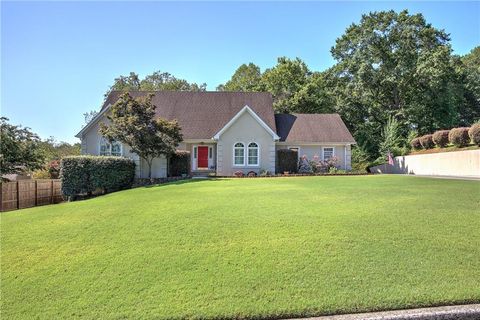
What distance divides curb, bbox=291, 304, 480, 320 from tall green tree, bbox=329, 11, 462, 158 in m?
A: 35.1

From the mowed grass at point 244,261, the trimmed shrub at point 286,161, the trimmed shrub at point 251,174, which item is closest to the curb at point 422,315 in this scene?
the mowed grass at point 244,261

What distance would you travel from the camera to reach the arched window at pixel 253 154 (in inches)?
1085

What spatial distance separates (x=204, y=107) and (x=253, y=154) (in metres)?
6.47

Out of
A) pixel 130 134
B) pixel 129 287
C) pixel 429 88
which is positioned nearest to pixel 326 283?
pixel 129 287

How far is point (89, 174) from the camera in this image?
19.6 m

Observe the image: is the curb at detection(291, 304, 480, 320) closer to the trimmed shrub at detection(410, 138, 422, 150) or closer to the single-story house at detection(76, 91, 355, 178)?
the single-story house at detection(76, 91, 355, 178)

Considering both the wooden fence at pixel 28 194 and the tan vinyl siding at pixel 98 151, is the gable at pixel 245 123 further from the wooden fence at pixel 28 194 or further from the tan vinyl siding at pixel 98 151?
the wooden fence at pixel 28 194

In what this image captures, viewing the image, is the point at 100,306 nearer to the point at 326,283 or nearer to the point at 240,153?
the point at 326,283

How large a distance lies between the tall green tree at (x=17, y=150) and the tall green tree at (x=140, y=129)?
4923 millimetres

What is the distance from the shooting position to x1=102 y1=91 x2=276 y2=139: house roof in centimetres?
2917

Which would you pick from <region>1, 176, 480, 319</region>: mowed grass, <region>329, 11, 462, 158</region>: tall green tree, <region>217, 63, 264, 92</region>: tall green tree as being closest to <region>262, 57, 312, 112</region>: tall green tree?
<region>329, 11, 462, 158</region>: tall green tree

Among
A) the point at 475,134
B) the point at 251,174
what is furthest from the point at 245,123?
the point at 475,134

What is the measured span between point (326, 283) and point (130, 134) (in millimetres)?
18304

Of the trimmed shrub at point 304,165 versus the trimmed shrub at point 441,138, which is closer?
the trimmed shrub at point 441,138
